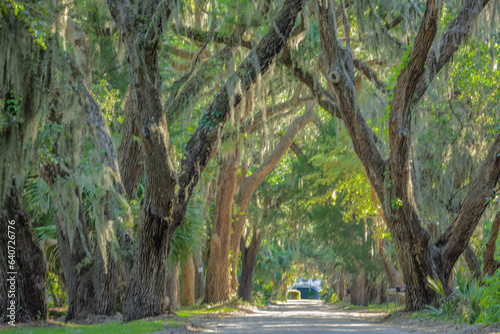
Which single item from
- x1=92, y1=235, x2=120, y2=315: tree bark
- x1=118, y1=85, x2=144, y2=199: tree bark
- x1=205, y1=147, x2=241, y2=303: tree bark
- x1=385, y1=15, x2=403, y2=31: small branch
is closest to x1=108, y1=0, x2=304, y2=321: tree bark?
x1=92, y1=235, x2=120, y2=315: tree bark

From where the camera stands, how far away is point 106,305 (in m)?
10.7

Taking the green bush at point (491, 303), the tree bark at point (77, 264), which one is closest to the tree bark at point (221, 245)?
the tree bark at point (77, 264)

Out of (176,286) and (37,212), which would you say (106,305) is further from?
(176,286)

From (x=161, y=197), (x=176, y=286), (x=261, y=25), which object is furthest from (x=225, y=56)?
(x=176, y=286)

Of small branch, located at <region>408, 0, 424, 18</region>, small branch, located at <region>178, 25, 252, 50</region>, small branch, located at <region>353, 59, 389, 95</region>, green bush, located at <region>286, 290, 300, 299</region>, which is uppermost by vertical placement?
small branch, located at <region>408, 0, 424, 18</region>

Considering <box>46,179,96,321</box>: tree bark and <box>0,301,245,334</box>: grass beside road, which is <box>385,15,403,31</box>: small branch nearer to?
<box>46,179,96,321</box>: tree bark

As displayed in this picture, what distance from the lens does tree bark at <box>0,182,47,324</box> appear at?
27.9ft

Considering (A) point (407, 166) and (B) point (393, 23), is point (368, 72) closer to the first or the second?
(B) point (393, 23)

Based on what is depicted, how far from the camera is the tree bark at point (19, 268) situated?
852 cm

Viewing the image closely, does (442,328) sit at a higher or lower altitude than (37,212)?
lower

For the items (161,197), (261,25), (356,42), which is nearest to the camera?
(161,197)

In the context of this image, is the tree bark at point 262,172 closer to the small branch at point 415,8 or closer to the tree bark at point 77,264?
the small branch at point 415,8

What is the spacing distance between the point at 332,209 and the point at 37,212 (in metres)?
13.0

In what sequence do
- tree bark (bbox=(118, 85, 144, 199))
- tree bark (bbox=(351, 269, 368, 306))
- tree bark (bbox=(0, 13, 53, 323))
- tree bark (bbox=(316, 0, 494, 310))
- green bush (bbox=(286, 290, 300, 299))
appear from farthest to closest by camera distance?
green bush (bbox=(286, 290, 300, 299)) → tree bark (bbox=(351, 269, 368, 306)) → tree bark (bbox=(118, 85, 144, 199)) → tree bark (bbox=(316, 0, 494, 310)) → tree bark (bbox=(0, 13, 53, 323))
